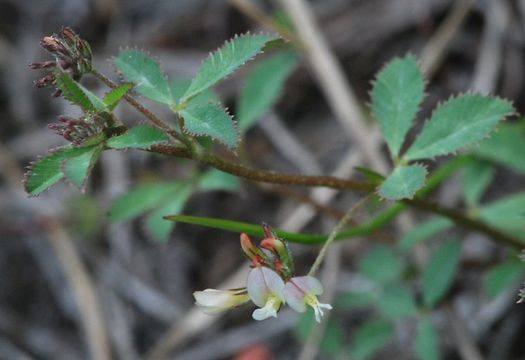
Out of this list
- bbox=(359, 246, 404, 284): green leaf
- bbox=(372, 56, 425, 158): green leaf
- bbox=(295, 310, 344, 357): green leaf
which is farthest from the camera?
bbox=(295, 310, 344, 357): green leaf

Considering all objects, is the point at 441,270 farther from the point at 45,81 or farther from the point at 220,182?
the point at 45,81

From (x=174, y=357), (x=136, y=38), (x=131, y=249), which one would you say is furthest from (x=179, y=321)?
(x=136, y=38)

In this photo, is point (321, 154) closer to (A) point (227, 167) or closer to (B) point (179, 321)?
(B) point (179, 321)

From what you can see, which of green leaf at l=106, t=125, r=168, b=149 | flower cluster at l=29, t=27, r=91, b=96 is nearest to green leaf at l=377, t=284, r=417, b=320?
green leaf at l=106, t=125, r=168, b=149

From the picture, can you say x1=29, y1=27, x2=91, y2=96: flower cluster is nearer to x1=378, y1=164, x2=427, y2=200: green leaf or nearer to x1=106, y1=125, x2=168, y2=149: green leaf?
x1=106, y1=125, x2=168, y2=149: green leaf

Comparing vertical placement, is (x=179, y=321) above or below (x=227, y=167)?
below

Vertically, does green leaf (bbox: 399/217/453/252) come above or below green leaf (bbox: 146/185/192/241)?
below
